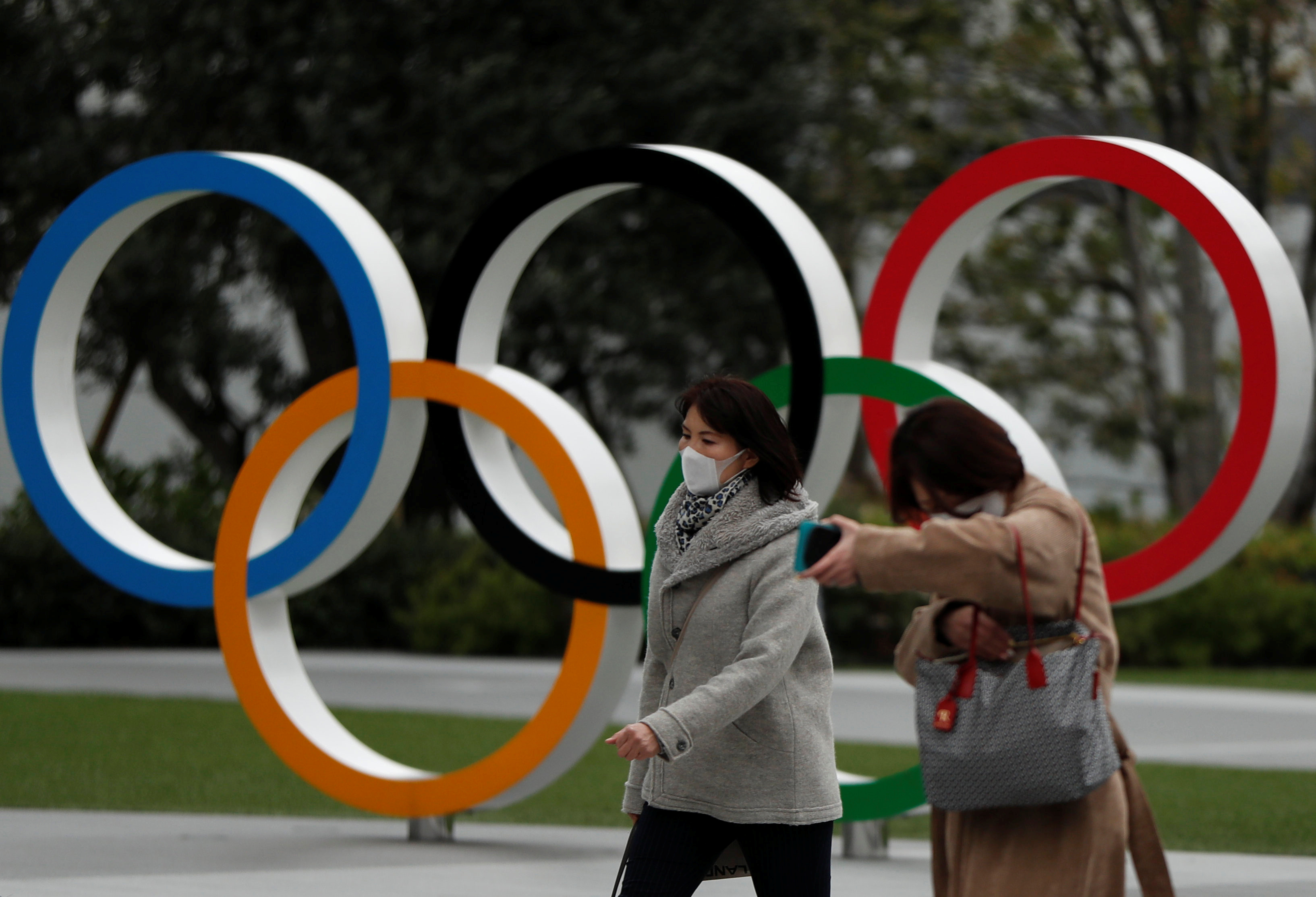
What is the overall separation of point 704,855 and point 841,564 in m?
1.10

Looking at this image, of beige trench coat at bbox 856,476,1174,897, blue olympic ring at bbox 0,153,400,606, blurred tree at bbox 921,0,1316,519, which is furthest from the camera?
blurred tree at bbox 921,0,1316,519

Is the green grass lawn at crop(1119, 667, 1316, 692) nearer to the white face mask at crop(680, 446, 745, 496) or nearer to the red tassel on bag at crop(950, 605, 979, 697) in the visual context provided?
the white face mask at crop(680, 446, 745, 496)

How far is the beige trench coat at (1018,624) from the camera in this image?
11.2 feet

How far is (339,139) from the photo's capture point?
20.4 meters

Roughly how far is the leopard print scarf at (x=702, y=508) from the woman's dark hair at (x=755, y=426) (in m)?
0.05

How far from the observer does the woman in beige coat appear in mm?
3447

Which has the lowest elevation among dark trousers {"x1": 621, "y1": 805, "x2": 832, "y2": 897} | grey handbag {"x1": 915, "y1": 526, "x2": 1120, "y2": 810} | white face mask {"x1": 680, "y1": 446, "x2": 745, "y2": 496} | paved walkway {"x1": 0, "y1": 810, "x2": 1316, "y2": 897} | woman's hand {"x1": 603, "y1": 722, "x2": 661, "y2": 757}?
paved walkway {"x1": 0, "y1": 810, "x2": 1316, "y2": 897}

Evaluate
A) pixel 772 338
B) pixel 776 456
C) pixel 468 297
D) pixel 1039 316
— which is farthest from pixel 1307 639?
pixel 776 456

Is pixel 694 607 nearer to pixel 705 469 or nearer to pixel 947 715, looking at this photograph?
pixel 705 469

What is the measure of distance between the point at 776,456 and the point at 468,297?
3.74 meters

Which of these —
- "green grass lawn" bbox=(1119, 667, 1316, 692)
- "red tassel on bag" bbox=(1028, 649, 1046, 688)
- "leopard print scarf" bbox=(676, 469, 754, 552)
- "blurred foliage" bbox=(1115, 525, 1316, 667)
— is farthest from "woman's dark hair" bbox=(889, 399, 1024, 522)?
"blurred foliage" bbox=(1115, 525, 1316, 667)

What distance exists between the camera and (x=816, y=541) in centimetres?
350

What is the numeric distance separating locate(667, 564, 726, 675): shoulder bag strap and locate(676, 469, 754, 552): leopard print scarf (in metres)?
0.10

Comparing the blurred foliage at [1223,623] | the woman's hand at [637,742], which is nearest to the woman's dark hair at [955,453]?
the woman's hand at [637,742]
